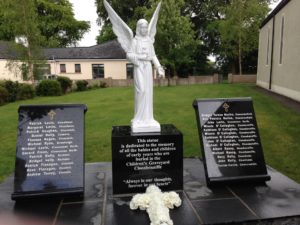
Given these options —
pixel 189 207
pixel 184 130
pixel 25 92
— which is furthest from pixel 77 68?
pixel 189 207

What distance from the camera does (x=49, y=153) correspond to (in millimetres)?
4855

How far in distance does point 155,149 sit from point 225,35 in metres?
29.5

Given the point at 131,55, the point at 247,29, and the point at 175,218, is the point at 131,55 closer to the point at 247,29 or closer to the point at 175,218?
the point at 175,218

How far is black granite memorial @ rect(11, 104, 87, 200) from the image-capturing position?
477 centimetres

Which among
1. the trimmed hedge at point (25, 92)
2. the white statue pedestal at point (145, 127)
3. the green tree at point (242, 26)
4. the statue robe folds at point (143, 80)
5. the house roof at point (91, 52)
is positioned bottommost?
the trimmed hedge at point (25, 92)

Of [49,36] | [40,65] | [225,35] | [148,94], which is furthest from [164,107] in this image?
[49,36]

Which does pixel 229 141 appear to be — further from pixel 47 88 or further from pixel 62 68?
pixel 62 68

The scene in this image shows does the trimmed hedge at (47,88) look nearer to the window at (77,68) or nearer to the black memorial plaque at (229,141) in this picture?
the window at (77,68)

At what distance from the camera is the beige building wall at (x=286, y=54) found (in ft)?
52.2

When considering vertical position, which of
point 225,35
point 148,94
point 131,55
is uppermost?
point 225,35

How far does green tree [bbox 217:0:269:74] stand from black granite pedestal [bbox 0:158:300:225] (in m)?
28.5

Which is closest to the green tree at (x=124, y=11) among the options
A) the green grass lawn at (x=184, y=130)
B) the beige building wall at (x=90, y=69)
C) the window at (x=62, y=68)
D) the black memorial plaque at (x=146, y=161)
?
the beige building wall at (x=90, y=69)

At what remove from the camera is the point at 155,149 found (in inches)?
196

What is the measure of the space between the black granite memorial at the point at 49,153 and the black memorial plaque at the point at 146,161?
2.04 ft
